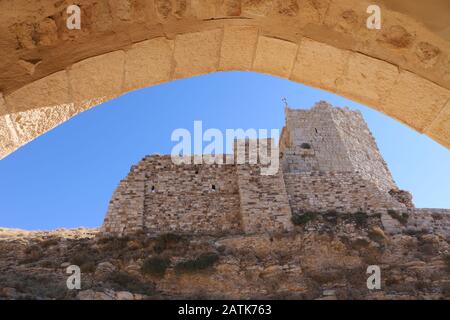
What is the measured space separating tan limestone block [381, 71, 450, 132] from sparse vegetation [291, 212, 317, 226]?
13691 millimetres

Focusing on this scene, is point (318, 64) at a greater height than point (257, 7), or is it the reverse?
point (257, 7)

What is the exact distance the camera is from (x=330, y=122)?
76.7 feet

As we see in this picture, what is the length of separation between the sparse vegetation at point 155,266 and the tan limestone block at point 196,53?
11.2m

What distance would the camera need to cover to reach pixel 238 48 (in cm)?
329

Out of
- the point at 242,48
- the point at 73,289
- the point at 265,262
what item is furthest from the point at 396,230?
the point at 242,48

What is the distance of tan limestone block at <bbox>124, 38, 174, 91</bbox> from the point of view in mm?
3105

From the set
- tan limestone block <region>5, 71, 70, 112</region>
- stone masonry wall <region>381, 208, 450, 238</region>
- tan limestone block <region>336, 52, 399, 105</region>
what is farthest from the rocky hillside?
tan limestone block <region>336, 52, 399, 105</region>

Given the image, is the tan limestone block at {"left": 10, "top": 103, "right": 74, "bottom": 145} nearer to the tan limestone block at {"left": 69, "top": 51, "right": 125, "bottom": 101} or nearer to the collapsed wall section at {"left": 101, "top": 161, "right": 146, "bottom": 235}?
the tan limestone block at {"left": 69, "top": 51, "right": 125, "bottom": 101}

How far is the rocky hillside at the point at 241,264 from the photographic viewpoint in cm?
1250

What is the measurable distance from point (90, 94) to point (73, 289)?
934 cm

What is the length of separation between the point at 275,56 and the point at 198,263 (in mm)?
11240

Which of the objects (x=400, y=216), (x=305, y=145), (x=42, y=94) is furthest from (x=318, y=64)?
(x=305, y=145)

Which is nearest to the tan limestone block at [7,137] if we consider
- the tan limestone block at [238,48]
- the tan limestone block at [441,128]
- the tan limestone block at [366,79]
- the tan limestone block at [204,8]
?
the tan limestone block at [204,8]

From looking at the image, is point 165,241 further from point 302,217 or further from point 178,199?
point 302,217
